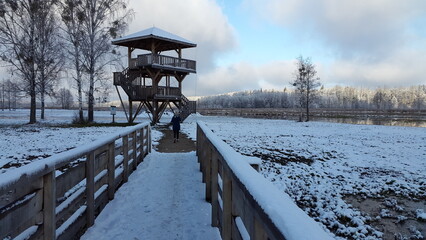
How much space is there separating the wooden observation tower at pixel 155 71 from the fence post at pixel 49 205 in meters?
22.0

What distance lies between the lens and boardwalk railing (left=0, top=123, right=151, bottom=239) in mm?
2160

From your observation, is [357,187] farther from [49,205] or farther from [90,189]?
[49,205]

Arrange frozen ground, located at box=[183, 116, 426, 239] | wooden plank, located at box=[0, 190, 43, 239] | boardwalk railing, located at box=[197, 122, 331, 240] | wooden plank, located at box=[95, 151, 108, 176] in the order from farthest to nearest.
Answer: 1. frozen ground, located at box=[183, 116, 426, 239]
2. wooden plank, located at box=[95, 151, 108, 176]
3. wooden plank, located at box=[0, 190, 43, 239]
4. boardwalk railing, located at box=[197, 122, 331, 240]

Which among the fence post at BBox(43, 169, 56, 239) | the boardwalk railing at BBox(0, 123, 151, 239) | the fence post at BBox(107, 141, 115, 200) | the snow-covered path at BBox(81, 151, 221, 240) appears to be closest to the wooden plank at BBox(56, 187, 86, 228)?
the boardwalk railing at BBox(0, 123, 151, 239)

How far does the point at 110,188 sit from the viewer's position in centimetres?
515

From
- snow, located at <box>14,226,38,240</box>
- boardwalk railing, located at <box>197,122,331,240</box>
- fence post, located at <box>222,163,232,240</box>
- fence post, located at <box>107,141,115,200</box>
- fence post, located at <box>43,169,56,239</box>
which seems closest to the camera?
boardwalk railing, located at <box>197,122,331,240</box>

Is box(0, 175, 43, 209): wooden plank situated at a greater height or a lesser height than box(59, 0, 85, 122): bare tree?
lesser

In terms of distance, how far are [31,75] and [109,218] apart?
26316mm

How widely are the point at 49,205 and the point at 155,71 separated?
76.4ft

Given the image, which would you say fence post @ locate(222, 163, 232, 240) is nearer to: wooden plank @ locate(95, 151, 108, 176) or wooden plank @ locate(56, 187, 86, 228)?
wooden plank @ locate(56, 187, 86, 228)

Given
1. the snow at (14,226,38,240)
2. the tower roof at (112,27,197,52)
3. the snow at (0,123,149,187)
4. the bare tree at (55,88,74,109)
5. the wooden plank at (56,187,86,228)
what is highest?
the tower roof at (112,27,197,52)

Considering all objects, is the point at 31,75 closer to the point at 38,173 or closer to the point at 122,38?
the point at 122,38

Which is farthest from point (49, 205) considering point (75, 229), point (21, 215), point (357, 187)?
point (357, 187)

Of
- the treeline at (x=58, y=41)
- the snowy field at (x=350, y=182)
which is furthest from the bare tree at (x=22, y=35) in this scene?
the snowy field at (x=350, y=182)
